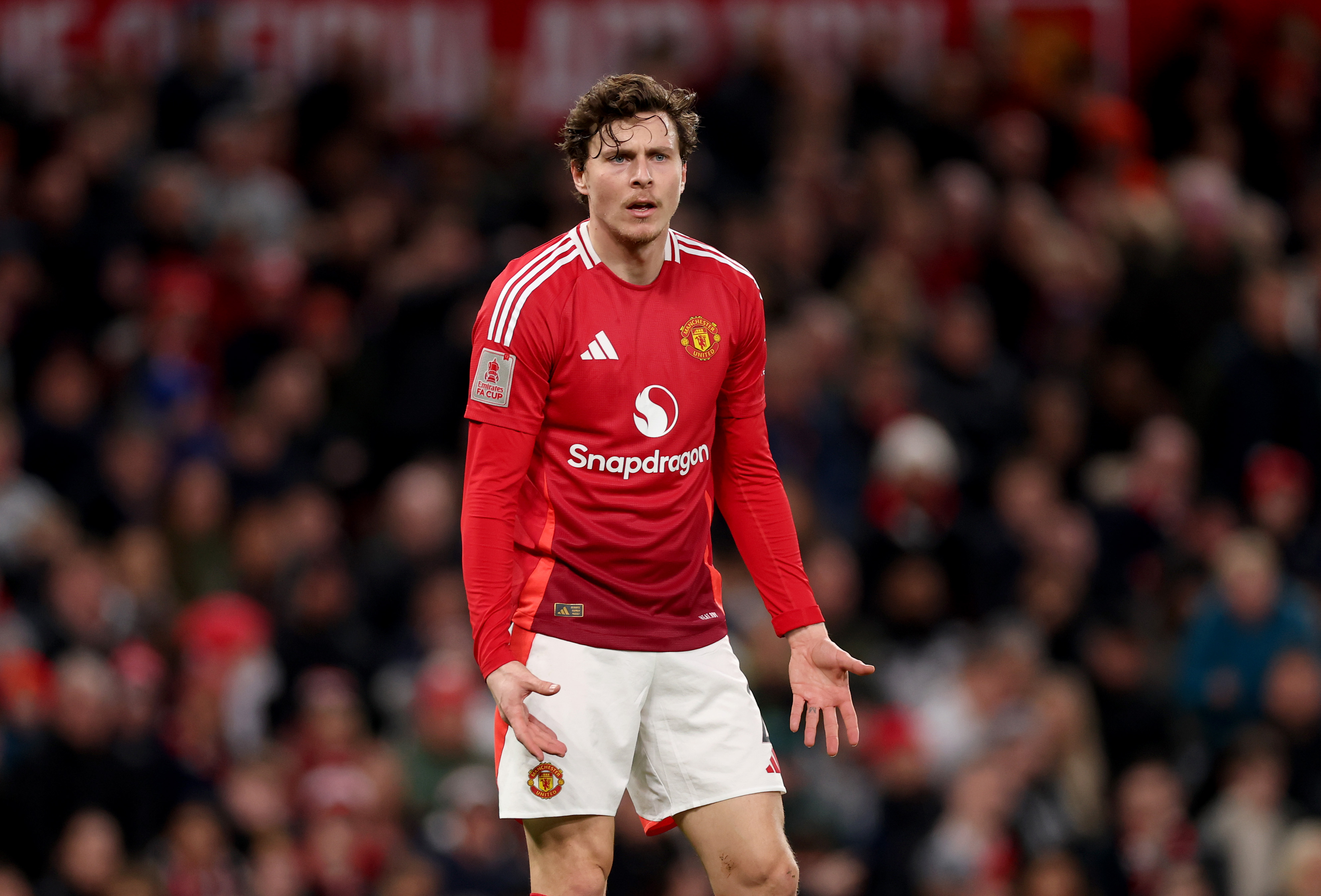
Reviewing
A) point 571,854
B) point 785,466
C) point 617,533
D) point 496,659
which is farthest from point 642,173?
point 785,466

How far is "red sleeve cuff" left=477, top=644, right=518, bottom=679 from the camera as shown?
4160 mm

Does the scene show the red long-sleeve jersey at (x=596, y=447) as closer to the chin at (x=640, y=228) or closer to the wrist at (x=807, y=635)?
the wrist at (x=807, y=635)

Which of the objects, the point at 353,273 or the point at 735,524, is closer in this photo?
the point at 735,524

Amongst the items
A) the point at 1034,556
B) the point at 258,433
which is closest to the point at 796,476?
the point at 1034,556

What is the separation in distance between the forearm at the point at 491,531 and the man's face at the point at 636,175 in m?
0.55

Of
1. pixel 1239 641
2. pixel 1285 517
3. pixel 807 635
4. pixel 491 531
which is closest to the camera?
pixel 491 531

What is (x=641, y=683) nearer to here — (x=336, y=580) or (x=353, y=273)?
(x=336, y=580)

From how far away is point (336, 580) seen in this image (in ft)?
30.2

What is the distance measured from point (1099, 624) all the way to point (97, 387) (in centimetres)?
554

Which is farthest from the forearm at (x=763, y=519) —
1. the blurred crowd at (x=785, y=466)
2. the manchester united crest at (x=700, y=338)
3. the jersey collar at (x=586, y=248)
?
the blurred crowd at (x=785, y=466)

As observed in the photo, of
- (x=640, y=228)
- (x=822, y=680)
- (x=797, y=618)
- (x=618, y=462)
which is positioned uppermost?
(x=640, y=228)

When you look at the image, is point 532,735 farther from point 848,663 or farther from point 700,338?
point 700,338

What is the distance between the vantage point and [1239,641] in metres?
9.57

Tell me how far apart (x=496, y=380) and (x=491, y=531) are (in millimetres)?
344
